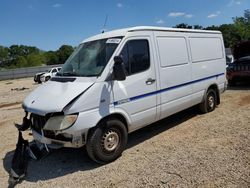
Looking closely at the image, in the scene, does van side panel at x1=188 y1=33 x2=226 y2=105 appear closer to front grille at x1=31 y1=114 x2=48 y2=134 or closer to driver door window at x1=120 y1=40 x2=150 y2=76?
driver door window at x1=120 y1=40 x2=150 y2=76

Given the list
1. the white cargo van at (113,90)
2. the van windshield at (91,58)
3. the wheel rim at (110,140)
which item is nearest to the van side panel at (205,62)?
the white cargo van at (113,90)

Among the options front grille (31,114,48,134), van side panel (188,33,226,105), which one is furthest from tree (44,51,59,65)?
front grille (31,114,48,134)

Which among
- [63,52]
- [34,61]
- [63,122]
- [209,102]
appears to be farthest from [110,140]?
[63,52]

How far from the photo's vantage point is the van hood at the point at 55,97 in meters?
4.76

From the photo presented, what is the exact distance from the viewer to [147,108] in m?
5.91

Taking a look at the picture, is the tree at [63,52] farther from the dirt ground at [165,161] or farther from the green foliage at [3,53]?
the dirt ground at [165,161]

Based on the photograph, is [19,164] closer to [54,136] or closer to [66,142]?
[54,136]

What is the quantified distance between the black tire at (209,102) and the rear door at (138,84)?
242 centimetres

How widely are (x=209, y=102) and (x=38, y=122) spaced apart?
498 cm

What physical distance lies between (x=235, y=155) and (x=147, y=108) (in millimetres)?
1880

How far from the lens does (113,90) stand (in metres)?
5.19

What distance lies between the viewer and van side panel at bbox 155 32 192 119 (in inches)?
245

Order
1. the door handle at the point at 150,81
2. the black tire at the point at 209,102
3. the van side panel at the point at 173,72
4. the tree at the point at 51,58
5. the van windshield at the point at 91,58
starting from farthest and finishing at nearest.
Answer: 1. the tree at the point at 51,58
2. the black tire at the point at 209,102
3. the van side panel at the point at 173,72
4. the door handle at the point at 150,81
5. the van windshield at the point at 91,58

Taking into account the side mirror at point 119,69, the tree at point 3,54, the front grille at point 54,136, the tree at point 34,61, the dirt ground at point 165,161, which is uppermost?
the tree at point 3,54
